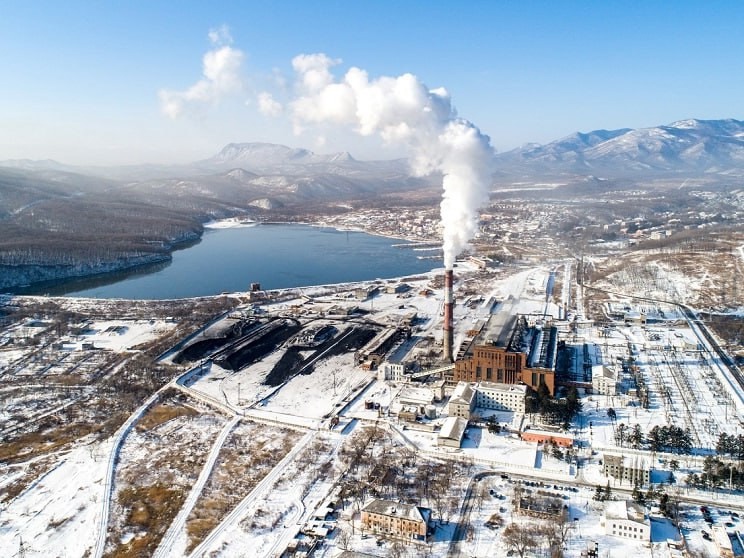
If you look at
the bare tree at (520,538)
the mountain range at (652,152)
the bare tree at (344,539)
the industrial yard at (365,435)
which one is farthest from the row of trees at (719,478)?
the mountain range at (652,152)

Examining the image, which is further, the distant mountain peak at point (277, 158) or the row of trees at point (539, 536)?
the distant mountain peak at point (277, 158)

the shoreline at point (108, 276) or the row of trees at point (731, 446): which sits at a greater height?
the shoreline at point (108, 276)

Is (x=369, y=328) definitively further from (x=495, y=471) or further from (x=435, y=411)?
(x=495, y=471)

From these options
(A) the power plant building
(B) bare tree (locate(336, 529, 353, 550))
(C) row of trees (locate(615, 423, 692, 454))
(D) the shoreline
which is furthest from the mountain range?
(B) bare tree (locate(336, 529, 353, 550))

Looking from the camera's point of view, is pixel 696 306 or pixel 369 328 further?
pixel 696 306

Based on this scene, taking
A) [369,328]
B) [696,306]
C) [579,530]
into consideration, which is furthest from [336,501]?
[696,306]

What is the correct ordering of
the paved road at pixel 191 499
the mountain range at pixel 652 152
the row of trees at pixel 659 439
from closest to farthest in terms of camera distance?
the paved road at pixel 191 499, the row of trees at pixel 659 439, the mountain range at pixel 652 152

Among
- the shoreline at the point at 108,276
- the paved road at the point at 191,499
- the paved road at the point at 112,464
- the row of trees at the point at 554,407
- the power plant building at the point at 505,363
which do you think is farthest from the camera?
the shoreline at the point at 108,276

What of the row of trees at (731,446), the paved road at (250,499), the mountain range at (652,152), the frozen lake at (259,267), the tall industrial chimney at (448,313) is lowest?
the paved road at (250,499)

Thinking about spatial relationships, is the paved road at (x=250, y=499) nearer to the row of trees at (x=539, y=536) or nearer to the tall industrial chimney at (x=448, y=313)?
the row of trees at (x=539, y=536)
